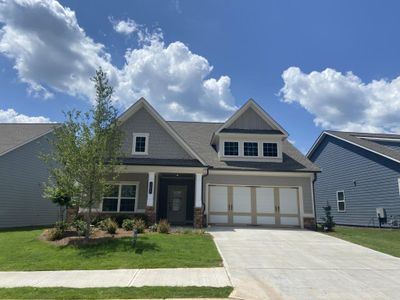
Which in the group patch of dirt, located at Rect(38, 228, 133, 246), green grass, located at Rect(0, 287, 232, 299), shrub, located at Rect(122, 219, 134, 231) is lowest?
green grass, located at Rect(0, 287, 232, 299)

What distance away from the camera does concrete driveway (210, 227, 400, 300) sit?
6.34 metres

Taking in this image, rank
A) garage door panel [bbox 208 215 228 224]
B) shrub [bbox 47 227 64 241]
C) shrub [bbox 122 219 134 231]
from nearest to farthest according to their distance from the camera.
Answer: shrub [bbox 47 227 64 241]
shrub [bbox 122 219 134 231]
garage door panel [bbox 208 215 228 224]

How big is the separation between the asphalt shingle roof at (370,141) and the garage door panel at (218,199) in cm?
992

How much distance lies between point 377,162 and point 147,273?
16.8 meters

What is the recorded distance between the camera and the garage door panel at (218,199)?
1738 centimetres

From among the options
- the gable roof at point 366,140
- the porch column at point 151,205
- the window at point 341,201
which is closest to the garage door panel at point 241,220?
the porch column at point 151,205

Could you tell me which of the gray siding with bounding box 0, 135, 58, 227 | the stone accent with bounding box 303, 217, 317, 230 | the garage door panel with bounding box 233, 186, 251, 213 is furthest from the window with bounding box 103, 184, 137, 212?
the stone accent with bounding box 303, 217, 317, 230

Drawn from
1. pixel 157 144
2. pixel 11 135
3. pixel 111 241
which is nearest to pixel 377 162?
pixel 157 144

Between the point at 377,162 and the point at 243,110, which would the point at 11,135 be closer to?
the point at 243,110

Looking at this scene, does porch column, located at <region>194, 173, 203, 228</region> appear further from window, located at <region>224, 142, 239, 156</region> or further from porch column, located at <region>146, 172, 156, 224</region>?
window, located at <region>224, 142, 239, 156</region>

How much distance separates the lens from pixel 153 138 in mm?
17391

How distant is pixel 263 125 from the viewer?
19.3 meters

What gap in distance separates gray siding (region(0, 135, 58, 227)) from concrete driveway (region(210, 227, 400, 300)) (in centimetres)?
1414

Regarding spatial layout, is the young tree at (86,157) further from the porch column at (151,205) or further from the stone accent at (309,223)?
the stone accent at (309,223)
